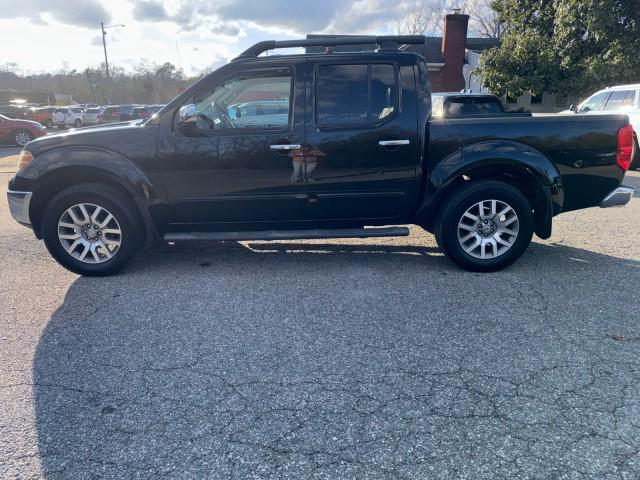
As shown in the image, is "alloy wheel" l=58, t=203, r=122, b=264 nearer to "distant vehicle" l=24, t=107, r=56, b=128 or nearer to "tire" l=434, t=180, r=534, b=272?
"tire" l=434, t=180, r=534, b=272

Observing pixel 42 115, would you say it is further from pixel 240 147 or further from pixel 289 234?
pixel 289 234

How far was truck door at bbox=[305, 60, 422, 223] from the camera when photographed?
420 centimetres

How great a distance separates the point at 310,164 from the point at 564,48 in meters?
18.9

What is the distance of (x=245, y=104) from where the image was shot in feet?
14.1

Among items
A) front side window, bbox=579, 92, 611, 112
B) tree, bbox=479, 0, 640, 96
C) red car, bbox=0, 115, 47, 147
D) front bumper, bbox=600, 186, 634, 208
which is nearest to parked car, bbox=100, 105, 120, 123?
red car, bbox=0, 115, 47, 147

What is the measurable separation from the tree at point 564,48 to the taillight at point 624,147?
15.7 metres

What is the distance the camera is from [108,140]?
4.21m

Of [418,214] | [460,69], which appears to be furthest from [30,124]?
[460,69]

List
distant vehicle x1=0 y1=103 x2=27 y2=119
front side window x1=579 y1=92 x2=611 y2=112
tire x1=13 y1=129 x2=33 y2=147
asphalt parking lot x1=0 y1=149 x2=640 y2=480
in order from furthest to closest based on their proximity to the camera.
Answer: distant vehicle x1=0 y1=103 x2=27 y2=119
tire x1=13 y1=129 x2=33 y2=147
front side window x1=579 y1=92 x2=611 y2=112
asphalt parking lot x1=0 y1=149 x2=640 y2=480

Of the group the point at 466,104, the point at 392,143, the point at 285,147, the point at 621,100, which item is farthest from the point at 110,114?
the point at 392,143

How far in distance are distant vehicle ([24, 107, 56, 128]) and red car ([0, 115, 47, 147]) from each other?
13.6 meters

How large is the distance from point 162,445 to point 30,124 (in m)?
19.0

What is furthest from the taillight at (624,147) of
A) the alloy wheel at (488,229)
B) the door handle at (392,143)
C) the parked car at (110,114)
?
the parked car at (110,114)

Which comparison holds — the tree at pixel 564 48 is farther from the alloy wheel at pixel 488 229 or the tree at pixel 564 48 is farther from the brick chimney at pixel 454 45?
the alloy wheel at pixel 488 229
